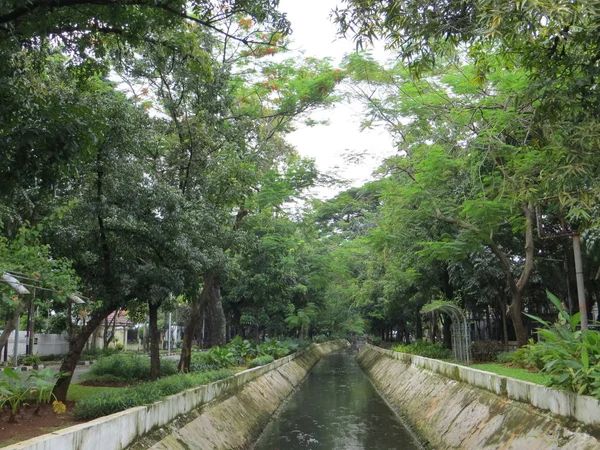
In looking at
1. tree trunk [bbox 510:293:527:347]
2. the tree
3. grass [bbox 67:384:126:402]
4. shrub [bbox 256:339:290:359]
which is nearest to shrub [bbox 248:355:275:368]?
shrub [bbox 256:339:290:359]

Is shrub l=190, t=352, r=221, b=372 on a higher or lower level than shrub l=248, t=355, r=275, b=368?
higher

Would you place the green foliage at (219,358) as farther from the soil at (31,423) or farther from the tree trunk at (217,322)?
the soil at (31,423)

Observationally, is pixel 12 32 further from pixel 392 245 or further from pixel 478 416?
pixel 392 245

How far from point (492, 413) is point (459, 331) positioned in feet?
29.1

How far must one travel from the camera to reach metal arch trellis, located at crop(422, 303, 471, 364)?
16859 mm

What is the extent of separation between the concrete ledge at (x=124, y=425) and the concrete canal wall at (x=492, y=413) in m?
5.21

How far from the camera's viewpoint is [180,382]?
1046 cm

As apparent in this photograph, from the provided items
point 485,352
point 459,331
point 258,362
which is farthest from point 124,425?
point 485,352

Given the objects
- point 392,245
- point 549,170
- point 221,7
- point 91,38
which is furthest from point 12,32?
point 392,245

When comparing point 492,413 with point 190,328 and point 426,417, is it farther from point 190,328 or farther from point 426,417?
point 190,328

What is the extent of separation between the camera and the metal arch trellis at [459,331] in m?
16.9

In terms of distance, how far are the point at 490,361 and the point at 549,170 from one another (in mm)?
11644

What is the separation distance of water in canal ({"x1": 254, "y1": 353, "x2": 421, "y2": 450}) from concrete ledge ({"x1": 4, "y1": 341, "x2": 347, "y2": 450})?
2.26 m

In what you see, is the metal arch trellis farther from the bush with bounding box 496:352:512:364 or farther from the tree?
the tree
